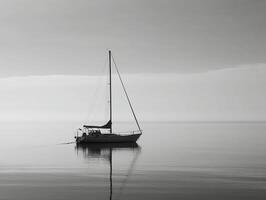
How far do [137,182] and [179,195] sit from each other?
29.5 feet

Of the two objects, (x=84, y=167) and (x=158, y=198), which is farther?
(x=84, y=167)

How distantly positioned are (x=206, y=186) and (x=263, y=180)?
28.5 feet


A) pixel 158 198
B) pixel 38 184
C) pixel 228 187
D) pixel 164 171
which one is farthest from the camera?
pixel 164 171

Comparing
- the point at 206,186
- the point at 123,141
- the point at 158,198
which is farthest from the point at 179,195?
the point at 123,141

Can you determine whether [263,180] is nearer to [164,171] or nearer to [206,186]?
[206,186]

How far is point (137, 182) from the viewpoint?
140 ft

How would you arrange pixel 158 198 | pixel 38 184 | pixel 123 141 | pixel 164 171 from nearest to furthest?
1. pixel 158 198
2. pixel 38 184
3. pixel 164 171
4. pixel 123 141

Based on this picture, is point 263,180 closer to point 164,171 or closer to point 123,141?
point 164,171

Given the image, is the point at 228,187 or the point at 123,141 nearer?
the point at 228,187

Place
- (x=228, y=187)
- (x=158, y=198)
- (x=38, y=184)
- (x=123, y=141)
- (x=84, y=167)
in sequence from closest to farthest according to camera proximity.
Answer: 1. (x=158, y=198)
2. (x=228, y=187)
3. (x=38, y=184)
4. (x=84, y=167)
5. (x=123, y=141)

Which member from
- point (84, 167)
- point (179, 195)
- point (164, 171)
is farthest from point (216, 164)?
point (179, 195)

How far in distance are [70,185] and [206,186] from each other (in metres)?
15.3

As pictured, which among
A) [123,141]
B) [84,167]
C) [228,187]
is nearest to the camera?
[228,187]

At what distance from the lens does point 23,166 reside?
201ft
